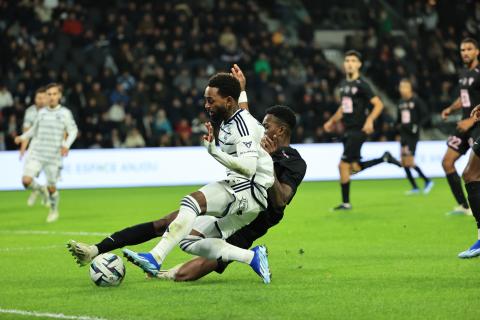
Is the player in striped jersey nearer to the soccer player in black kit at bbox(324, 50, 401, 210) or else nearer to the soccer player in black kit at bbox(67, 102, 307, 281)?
the soccer player in black kit at bbox(324, 50, 401, 210)

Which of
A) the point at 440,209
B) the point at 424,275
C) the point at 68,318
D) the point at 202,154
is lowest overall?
the point at 202,154

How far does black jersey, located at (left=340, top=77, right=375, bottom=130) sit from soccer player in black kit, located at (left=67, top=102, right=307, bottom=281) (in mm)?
6745

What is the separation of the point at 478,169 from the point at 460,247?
1.33m

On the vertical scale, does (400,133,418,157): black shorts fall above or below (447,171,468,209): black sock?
below

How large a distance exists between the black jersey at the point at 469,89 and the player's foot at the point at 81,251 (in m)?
6.38

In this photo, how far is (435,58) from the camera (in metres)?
27.9

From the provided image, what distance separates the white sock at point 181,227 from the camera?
7039 mm

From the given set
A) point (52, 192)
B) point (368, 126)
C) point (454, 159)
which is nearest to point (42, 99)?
point (52, 192)

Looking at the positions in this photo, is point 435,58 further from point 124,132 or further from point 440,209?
point 440,209

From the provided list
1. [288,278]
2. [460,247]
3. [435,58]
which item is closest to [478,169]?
[460,247]

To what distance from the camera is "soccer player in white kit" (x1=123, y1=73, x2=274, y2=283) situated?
23.3ft

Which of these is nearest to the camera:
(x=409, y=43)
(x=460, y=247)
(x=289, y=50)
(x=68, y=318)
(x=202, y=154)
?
(x=68, y=318)

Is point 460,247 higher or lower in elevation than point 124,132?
higher

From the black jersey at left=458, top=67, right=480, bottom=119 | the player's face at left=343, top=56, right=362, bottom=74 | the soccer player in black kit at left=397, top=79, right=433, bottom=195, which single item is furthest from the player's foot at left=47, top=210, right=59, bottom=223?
the soccer player in black kit at left=397, top=79, right=433, bottom=195
